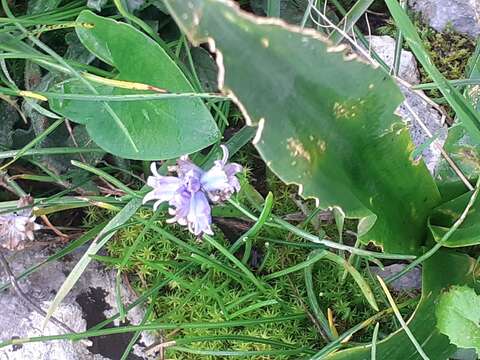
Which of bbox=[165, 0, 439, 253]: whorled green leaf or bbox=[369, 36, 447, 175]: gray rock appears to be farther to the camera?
bbox=[369, 36, 447, 175]: gray rock

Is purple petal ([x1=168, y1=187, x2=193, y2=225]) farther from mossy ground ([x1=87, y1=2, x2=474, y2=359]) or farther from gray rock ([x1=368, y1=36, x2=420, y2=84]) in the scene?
gray rock ([x1=368, y1=36, x2=420, y2=84])

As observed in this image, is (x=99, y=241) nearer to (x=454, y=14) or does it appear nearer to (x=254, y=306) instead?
(x=254, y=306)

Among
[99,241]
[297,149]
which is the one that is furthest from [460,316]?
[99,241]

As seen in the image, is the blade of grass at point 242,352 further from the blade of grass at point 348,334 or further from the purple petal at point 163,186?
the purple petal at point 163,186

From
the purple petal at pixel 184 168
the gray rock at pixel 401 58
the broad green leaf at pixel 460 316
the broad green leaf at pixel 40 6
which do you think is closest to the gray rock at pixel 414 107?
the gray rock at pixel 401 58

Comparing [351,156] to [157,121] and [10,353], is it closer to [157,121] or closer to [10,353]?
[157,121]

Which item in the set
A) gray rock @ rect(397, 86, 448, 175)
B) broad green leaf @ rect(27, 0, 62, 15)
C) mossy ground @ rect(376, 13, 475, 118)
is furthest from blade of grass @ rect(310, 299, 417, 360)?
broad green leaf @ rect(27, 0, 62, 15)
